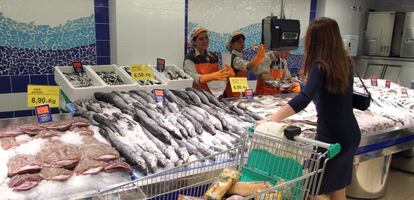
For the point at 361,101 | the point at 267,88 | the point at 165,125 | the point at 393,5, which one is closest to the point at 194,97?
the point at 165,125

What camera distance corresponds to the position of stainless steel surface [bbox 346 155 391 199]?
390cm

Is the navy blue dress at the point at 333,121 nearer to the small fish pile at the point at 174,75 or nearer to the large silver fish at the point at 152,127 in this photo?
the large silver fish at the point at 152,127

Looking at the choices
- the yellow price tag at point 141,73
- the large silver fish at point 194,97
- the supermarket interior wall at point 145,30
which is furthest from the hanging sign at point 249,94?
the supermarket interior wall at point 145,30

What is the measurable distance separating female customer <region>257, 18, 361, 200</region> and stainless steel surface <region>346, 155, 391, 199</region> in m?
1.38

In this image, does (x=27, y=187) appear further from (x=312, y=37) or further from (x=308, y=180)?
(x=312, y=37)

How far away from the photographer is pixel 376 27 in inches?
289

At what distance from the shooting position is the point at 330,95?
2.51 meters

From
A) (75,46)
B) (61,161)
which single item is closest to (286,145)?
(61,161)

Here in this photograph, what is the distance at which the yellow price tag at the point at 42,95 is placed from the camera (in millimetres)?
2840

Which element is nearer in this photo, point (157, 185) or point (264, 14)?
point (157, 185)

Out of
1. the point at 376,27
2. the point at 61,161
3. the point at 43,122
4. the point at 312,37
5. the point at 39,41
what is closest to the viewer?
the point at 61,161

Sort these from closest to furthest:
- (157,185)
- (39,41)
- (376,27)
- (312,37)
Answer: (157,185) < (312,37) < (39,41) < (376,27)

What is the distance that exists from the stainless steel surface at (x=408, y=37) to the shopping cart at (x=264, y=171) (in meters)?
6.21

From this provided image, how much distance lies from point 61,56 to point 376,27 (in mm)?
6078
